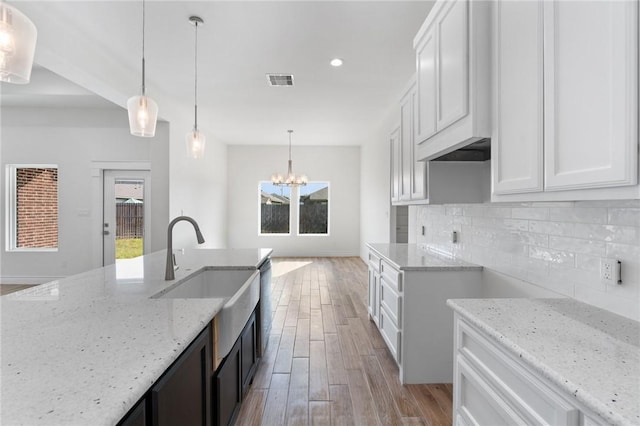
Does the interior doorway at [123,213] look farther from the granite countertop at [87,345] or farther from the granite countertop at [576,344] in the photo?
the granite countertop at [576,344]

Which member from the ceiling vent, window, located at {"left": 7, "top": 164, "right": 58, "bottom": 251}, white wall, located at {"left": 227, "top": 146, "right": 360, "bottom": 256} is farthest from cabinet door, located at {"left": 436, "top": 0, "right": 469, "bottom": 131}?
white wall, located at {"left": 227, "top": 146, "right": 360, "bottom": 256}

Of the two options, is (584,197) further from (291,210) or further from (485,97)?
(291,210)

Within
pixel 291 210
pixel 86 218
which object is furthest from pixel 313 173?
pixel 86 218

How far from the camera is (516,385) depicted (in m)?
1.04

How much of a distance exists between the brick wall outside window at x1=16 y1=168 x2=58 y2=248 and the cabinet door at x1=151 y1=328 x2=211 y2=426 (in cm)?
600

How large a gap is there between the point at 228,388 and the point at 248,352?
0.52 meters

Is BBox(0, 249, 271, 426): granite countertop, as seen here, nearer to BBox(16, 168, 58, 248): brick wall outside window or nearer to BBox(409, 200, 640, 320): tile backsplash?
BBox(409, 200, 640, 320): tile backsplash

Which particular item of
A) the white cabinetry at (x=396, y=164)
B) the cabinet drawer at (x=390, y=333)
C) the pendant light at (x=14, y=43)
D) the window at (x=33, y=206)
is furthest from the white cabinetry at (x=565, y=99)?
the window at (x=33, y=206)

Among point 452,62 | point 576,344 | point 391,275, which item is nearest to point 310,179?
point 391,275

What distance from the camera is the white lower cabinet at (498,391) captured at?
88cm

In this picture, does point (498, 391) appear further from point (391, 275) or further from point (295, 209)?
point (295, 209)

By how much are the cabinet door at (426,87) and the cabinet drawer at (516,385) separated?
1.22 meters

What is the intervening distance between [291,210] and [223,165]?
2.10m

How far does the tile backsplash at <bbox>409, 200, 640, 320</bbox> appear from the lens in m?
1.24
